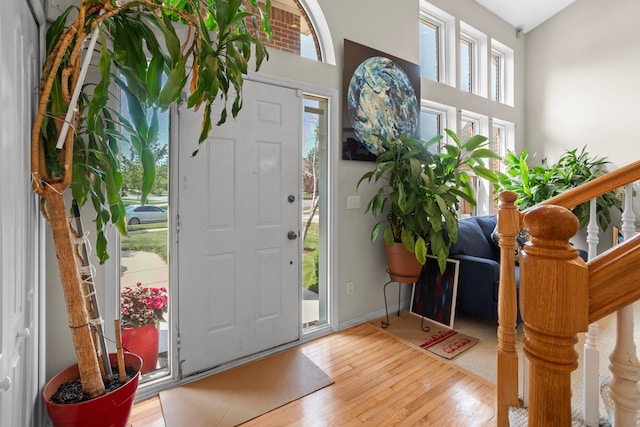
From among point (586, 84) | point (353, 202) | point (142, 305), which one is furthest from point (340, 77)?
point (586, 84)

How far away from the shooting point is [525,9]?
4.27 metres

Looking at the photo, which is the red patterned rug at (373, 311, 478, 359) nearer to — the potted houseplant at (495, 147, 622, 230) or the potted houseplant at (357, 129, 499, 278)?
the potted houseplant at (357, 129, 499, 278)

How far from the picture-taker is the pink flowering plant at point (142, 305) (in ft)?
6.31

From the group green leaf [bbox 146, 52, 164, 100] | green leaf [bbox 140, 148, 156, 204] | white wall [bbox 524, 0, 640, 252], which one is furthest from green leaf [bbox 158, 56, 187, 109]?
white wall [bbox 524, 0, 640, 252]

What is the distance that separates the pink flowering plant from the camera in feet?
6.31

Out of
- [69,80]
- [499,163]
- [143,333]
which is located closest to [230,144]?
[69,80]

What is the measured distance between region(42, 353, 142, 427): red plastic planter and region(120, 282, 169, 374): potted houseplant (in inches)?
19.8

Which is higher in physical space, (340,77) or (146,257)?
(340,77)

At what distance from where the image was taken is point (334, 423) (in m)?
1.65

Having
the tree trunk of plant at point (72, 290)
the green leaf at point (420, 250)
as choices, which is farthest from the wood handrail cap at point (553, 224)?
the green leaf at point (420, 250)

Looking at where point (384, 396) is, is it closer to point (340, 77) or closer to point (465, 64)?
point (340, 77)

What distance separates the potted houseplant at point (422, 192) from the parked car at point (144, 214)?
1551 mm

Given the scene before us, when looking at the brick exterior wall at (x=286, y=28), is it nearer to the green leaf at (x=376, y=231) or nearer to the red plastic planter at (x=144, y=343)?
the green leaf at (x=376, y=231)

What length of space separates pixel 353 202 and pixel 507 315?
1.55m
